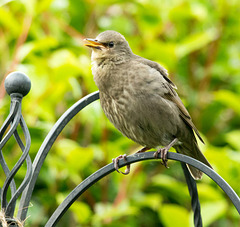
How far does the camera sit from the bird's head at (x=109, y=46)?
2.84 meters

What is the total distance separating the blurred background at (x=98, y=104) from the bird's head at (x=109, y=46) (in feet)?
0.98

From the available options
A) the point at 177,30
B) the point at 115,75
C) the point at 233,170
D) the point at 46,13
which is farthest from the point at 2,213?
the point at 177,30

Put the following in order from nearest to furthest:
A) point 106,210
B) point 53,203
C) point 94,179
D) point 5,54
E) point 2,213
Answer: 1. point 2,213
2. point 94,179
3. point 106,210
4. point 53,203
5. point 5,54

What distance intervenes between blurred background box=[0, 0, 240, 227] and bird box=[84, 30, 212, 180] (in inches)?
13.3

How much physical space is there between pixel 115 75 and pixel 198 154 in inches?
28.8

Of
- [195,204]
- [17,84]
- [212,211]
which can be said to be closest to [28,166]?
[17,84]

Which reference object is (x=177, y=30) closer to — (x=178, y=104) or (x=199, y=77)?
(x=199, y=77)

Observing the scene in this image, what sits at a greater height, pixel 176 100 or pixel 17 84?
pixel 176 100

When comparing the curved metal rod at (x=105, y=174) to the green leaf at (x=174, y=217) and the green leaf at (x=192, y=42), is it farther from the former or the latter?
the green leaf at (x=192, y=42)

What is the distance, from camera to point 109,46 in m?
2.92

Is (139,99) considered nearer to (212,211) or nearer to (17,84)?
(17,84)

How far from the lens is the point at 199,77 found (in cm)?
401

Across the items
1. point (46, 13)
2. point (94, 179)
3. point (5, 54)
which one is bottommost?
point (94, 179)

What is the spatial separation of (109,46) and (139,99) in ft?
1.74
